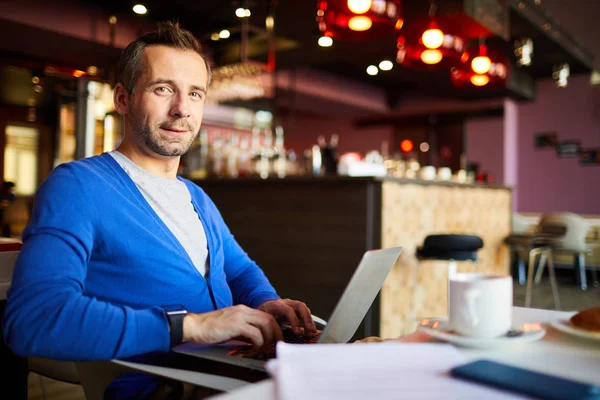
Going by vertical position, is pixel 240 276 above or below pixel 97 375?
above

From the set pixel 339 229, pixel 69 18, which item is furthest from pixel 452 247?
pixel 69 18

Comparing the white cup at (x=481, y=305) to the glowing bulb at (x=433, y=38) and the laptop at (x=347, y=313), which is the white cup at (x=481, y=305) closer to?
the laptop at (x=347, y=313)

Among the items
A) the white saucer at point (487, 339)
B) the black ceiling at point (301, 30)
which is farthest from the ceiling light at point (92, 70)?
the white saucer at point (487, 339)

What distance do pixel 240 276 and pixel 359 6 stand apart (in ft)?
6.13

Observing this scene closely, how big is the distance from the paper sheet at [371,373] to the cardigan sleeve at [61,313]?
0.42 m

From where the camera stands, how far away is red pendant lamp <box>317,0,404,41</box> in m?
2.90

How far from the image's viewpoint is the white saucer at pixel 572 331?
2.66 ft

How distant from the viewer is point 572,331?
84 cm

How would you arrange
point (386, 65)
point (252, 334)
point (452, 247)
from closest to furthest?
point (252, 334) < point (452, 247) < point (386, 65)

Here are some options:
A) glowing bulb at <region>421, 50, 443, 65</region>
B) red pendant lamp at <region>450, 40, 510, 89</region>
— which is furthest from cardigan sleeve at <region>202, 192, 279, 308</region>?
red pendant lamp at <region>450, 40, 510, 89</region>

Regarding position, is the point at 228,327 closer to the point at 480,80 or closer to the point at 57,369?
the point at 57,369

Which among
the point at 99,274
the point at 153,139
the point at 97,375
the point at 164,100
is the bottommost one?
the point at 97,375

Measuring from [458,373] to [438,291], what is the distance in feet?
12.7

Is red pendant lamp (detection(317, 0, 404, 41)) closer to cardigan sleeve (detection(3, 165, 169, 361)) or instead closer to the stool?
the stool
